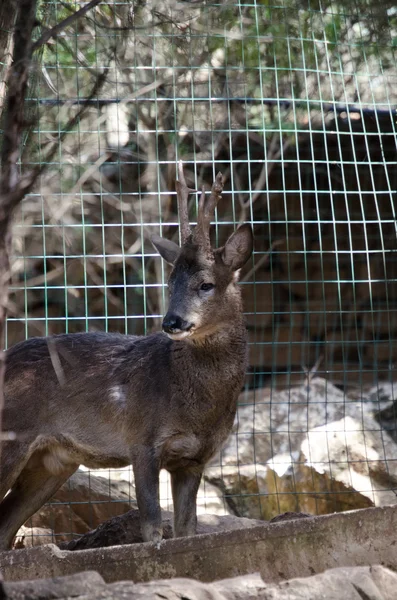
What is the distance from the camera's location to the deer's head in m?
5.80

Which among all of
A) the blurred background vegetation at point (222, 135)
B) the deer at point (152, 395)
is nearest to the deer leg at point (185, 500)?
the deer at point (152, 395)

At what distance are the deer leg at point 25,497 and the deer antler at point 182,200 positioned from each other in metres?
1.68

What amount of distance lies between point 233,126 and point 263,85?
0.43m

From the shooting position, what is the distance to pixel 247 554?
445 cm

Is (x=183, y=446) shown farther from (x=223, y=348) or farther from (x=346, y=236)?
(x=346, y=236)

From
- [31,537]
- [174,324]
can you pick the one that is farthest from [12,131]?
[31,537]

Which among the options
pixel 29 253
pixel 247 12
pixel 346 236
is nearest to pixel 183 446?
pixel 29 253

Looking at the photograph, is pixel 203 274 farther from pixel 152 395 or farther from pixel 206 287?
pixel 152 395

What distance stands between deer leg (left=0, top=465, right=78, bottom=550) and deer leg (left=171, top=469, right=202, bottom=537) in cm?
77

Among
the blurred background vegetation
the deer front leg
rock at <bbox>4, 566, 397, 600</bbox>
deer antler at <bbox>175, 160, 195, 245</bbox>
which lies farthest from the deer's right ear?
rock at <bbox>4, 566, 397, 600</bbox>

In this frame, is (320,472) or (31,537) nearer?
(31,537)

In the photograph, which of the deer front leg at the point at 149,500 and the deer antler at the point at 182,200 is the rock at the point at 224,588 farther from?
the deer antler at the point at 182,200

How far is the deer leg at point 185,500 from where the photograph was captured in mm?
5812

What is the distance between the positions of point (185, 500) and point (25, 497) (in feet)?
3.80
